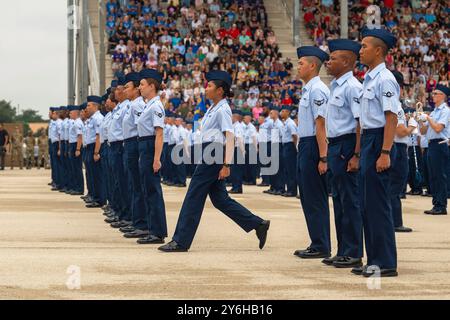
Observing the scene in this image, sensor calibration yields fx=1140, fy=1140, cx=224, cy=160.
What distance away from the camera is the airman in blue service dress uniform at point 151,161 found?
13.1 meters

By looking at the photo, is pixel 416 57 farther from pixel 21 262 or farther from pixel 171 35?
pixel 21 262

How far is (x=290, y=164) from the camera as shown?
2453 centimetres

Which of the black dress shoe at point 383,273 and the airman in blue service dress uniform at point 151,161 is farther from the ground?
the airman in blue service dress uniform at point 151,161

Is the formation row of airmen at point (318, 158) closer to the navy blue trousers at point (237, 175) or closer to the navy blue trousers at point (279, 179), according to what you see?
the navy blue trousers at point (279, 179)

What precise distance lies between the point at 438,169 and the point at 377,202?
31.1 feet

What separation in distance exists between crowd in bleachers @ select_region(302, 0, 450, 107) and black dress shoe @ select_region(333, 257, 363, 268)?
96.0ft

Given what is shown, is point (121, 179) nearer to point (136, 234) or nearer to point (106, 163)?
point (136, 234)

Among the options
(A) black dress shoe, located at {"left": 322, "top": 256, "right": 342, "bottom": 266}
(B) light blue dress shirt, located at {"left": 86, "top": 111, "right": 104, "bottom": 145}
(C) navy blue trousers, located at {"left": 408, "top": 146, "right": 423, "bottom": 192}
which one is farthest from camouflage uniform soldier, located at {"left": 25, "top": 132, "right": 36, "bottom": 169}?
(A) black dress shoe, located at {"left": 322, "top": 256, "right": 342, "bottom": 266}

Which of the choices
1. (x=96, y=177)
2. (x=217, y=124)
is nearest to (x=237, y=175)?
(x=96, y=177)

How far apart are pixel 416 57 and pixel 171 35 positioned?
9420mm

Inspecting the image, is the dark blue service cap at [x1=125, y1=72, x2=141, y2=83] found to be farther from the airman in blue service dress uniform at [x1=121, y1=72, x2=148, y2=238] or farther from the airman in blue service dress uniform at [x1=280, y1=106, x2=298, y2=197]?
the airman in blue service dress uniform at [x1=280, y1=106, x2=298, y2=197]

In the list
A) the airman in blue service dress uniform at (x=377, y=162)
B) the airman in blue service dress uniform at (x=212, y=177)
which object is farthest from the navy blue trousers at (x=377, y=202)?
the airman in blue service dress uniform at (x=212, y=177)

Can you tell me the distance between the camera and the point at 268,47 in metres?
43.8

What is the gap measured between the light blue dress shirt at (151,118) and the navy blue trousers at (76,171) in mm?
12390
